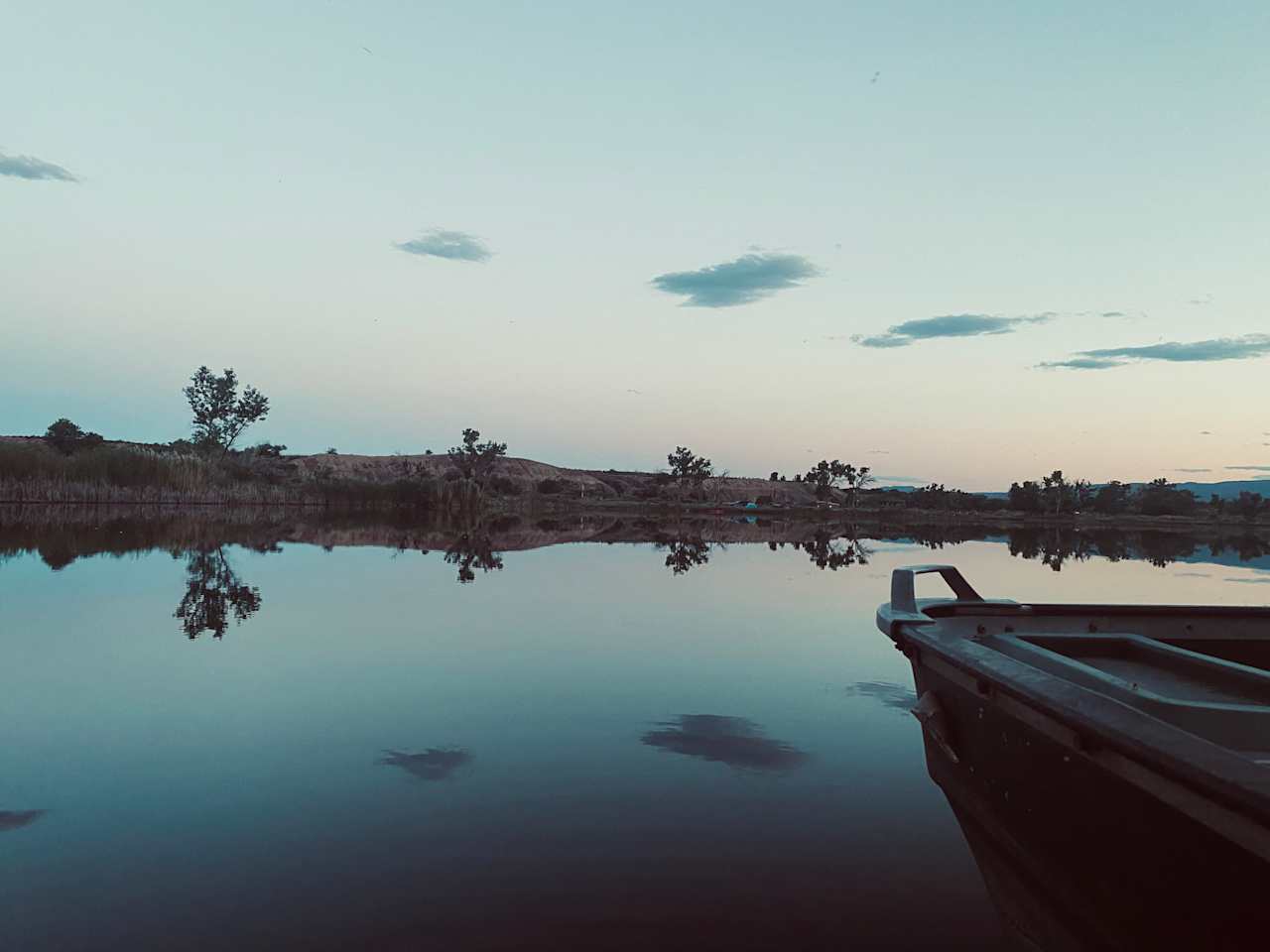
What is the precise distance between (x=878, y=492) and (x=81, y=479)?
7694 centimetres

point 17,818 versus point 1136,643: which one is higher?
point 1136,643

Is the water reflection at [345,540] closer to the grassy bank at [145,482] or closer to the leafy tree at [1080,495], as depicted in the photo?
the grassy bank at [145,482]

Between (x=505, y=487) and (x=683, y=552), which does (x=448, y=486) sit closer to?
(x=505, y=487)

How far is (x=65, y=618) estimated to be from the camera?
921cm

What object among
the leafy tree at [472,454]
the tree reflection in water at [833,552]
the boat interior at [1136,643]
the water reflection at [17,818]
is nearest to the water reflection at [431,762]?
the water reflection at [17,818]

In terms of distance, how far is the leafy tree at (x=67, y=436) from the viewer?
63.3m

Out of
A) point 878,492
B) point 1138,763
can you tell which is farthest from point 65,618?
point 878,492

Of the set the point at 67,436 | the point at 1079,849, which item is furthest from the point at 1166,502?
the point at 67,436

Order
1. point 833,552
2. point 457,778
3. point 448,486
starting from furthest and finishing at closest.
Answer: point 448,486, point 833,552, point 457,778

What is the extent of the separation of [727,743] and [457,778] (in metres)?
2.01

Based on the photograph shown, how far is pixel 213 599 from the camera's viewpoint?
36.6ft

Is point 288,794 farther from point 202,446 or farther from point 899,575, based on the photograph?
point 202,446

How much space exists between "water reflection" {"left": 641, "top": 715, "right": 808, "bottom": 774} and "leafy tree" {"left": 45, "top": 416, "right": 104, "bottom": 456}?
6950 centimetres

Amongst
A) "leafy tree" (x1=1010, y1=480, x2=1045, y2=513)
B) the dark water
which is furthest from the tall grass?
"leafy tree" (x1=1010, y1=480, x2=1045, y2=513)
